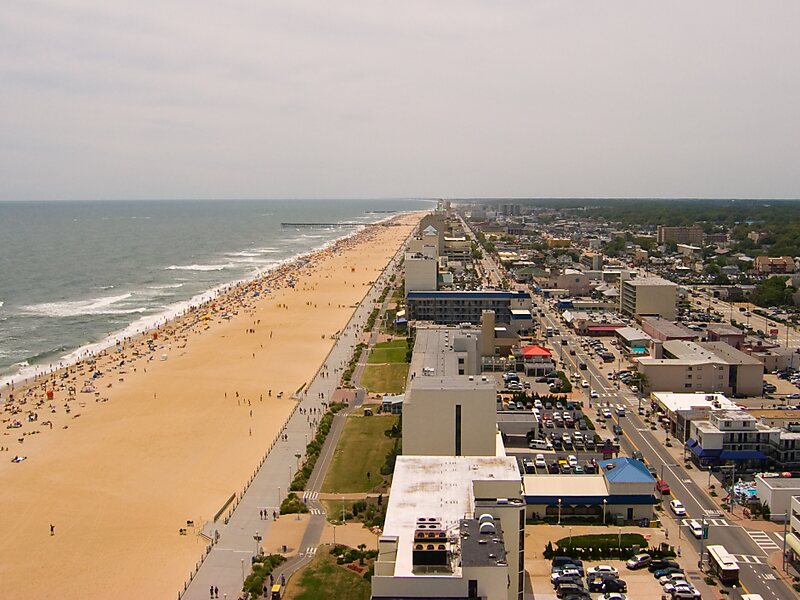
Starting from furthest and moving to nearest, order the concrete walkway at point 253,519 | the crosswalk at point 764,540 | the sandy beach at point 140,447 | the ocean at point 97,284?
1. the ocean at point 97,284
2. the crosswalk at point 764,540
3. the sandy beach at point 140,447
4. the concrete walkway at point 253,519

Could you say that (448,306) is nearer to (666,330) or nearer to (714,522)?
(666,330)

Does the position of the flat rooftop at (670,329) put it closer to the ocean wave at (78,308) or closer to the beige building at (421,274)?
the beige building at (421,274)

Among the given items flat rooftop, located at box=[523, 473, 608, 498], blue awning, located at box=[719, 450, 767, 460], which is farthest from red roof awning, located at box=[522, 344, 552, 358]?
flat rooftop, located at box=[523, 473, 608, 498]

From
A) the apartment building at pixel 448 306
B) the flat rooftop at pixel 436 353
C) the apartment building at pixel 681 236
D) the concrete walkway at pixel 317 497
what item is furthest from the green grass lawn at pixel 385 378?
the apartment building at pixel 681 236

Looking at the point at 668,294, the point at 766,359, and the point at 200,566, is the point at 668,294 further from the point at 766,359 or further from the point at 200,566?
the point at 200,566

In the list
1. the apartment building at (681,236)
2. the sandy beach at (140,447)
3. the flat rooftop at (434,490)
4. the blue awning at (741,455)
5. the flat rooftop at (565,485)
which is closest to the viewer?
the flat rooftop at (434,490)

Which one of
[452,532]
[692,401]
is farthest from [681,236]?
[452,532]
